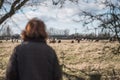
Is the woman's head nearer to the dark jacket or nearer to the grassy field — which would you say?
the dark jacket

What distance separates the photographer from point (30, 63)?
241 inches

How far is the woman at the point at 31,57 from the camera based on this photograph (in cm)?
609

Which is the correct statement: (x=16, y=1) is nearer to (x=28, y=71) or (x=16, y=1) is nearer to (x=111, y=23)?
(x=111, y=23)

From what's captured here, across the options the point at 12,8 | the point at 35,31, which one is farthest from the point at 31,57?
the point at 12,8

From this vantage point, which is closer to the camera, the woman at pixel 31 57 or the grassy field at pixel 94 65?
the woman at pixel 31 57

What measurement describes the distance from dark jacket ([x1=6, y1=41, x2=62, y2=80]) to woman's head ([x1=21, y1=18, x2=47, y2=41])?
0.29ft

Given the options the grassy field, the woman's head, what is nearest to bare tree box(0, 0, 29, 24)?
the grassy field

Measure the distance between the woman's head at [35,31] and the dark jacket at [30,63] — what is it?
87mm

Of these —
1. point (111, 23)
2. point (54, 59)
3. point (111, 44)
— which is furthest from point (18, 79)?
point (111, 44)

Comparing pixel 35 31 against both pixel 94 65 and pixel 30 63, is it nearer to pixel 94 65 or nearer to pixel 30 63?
pixel 30 63

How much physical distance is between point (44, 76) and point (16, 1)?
628 inches

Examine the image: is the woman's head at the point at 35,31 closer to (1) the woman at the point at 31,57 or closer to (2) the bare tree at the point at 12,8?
(1) the woman at the point at 31,57

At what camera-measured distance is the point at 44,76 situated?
614cm

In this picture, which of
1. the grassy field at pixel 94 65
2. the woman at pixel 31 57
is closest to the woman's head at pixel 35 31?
the woman at pixel 31 57
